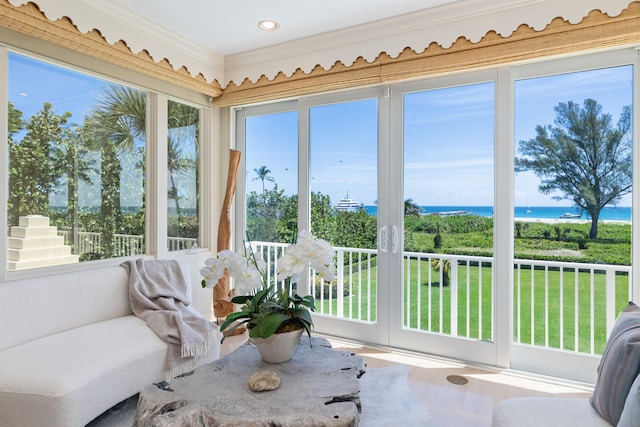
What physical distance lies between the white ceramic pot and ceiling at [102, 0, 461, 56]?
233cm

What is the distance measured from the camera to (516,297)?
129 inches

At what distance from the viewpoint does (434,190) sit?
309cm

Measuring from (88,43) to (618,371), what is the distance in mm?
3515

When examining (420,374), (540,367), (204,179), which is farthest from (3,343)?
(540,367)

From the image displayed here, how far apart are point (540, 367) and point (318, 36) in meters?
3.18

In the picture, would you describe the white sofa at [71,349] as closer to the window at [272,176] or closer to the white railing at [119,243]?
the white railing at [119,243]

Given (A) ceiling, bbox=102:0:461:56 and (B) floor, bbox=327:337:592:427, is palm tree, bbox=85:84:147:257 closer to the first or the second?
(A) ceiling, bbox=102:0:461:56

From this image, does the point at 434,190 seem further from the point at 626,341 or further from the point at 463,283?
the point at 626,341

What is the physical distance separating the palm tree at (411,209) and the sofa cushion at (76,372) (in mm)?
2082

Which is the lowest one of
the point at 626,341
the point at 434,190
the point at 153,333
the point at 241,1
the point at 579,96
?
the point at 153,333

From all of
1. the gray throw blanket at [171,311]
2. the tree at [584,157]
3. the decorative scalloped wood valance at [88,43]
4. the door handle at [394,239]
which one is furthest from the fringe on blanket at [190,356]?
the tree at [584,157]

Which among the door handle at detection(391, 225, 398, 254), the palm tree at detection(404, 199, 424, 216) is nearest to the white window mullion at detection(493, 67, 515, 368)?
the palm tree at detection(404, 199, 424, 216)

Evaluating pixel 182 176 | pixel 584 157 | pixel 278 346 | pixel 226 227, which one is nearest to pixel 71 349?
pixel 278 346

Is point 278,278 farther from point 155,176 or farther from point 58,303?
point 155,176
